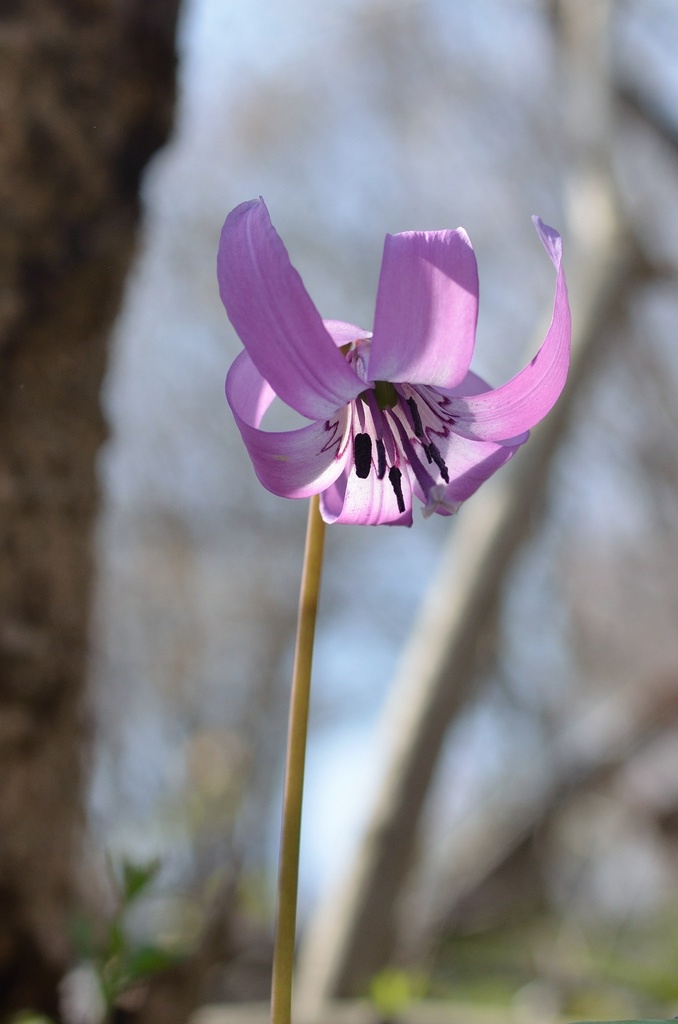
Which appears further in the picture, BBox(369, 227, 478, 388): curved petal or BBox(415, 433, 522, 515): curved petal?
BBox(415, 433, 522, 515): curved petal

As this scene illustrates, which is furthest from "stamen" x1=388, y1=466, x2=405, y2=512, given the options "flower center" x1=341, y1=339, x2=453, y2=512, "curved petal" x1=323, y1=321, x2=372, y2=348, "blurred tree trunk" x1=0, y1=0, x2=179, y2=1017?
"blurred tree trunk" x1=0, y1=0, x2=179, y2=1017

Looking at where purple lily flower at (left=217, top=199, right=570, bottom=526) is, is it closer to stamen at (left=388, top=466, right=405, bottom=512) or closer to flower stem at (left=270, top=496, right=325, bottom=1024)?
stamen at (left=388, top=466, right=405, bottom=512)

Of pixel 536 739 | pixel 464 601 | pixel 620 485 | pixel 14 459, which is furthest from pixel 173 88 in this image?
pixel 536 739

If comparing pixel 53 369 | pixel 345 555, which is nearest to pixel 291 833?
pixel 53 369

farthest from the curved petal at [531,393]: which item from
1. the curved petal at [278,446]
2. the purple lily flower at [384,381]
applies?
the curved petal at [278,446]

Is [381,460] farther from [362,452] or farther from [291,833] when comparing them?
[291,833]

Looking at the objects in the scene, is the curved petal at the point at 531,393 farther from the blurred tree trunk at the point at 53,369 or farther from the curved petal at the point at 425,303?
the blurred tree trunk at the point at 53,369
